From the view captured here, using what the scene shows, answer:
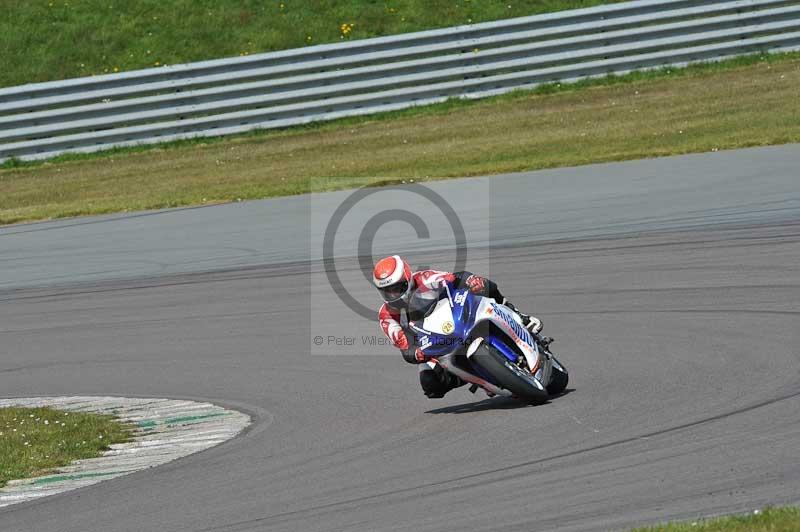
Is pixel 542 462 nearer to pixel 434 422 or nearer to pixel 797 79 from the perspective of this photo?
pixel 434 422

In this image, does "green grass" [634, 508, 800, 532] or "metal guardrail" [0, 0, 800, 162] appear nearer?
"green grass" [634, 508, 800, 532]

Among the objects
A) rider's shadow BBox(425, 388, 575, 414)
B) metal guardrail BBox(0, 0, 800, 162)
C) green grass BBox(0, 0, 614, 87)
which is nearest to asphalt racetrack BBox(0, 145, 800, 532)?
rider's shadow BBox(425, 388, 575, 414)

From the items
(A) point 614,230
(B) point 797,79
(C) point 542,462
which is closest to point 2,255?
(A) point 614,230

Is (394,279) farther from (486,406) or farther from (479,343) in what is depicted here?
(486,406)

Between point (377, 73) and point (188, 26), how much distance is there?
5476mm

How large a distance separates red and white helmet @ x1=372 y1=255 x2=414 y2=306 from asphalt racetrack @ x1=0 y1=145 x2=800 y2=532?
93 cm

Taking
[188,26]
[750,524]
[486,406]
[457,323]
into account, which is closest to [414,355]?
[457,323]

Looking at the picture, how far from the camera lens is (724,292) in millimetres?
12242

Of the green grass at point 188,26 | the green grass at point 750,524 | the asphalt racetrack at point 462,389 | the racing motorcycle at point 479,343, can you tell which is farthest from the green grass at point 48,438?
the green grass at point 188,26

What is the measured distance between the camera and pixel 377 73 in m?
25.7

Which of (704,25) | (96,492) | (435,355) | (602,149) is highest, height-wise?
(704,25)

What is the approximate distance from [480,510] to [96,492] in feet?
9.50

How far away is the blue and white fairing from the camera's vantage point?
9.43m

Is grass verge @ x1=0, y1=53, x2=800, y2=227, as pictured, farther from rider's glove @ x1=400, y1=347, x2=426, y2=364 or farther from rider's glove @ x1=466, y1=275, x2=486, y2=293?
rider's glove @ x1=400, y1=347, x2=426, y2=364
